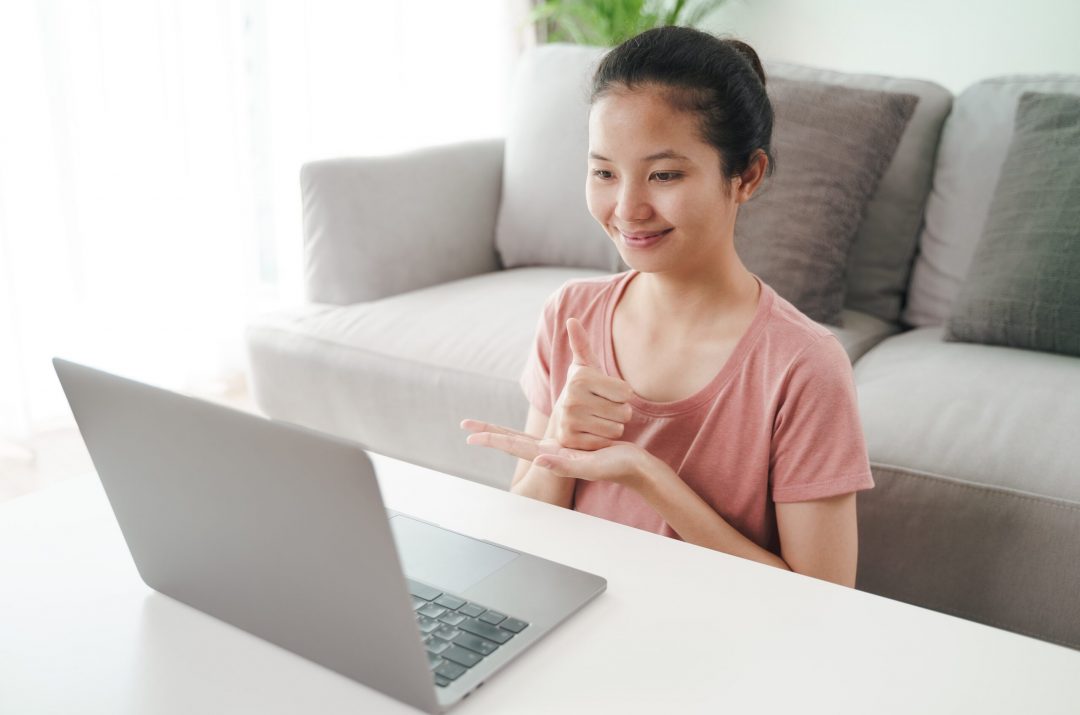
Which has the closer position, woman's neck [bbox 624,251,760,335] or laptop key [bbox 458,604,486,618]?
laptop key [bbox 458,604,486,618]

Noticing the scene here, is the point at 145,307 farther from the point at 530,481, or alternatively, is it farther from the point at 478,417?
the point at 530,481

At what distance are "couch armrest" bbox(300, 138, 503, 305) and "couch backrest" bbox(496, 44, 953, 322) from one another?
12 centimetres

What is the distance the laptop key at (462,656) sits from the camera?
27.0 inches

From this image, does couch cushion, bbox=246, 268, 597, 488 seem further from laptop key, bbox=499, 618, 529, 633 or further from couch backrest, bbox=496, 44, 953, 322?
laptop key, bbox=499, 618, 529, 633

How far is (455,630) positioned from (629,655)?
4.9 inches

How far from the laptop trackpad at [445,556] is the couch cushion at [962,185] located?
4.64ft

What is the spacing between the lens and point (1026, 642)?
0.71 meters

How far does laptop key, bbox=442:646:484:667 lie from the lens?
0.69 m

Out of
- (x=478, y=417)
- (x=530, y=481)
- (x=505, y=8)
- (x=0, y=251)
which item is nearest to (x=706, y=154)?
(x=530, y=481)

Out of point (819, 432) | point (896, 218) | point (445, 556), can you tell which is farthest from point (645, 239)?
point (896, 218)

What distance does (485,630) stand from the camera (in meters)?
0.73

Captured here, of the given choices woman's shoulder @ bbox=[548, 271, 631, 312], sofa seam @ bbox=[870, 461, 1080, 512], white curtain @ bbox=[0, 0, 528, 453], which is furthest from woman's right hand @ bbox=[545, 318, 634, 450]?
white curtain @ bbox=[0, 0, 528, 453]

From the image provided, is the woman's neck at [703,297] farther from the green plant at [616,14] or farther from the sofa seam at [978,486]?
the green plant at [616,14]

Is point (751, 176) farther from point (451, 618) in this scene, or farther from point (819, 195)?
point (819, 195)
